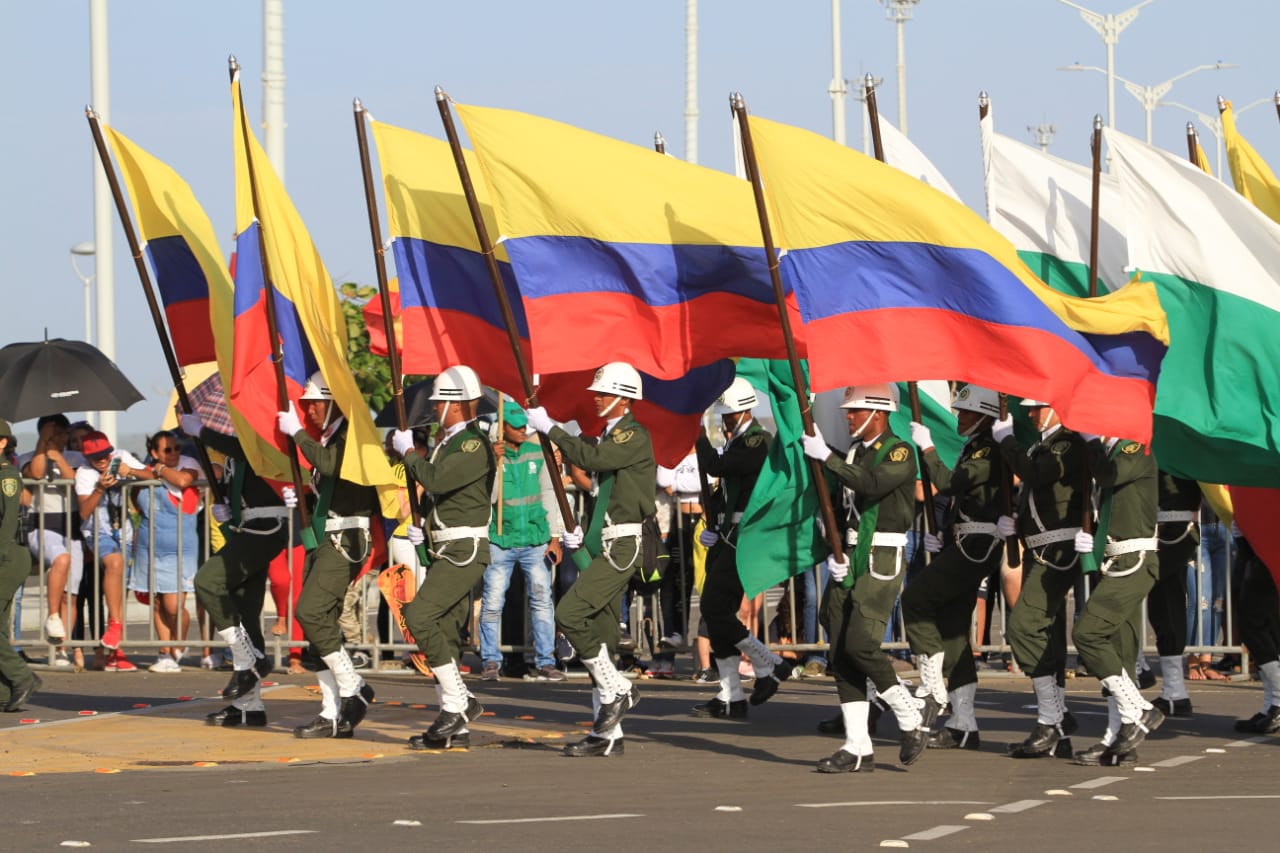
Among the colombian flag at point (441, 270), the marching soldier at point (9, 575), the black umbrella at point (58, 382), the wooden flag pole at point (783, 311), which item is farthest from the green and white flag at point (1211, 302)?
the black umbrella at point (58, 382)

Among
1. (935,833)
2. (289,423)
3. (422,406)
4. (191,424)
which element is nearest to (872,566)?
(935,833)

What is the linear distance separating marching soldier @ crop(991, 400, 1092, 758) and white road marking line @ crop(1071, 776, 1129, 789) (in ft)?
2.44

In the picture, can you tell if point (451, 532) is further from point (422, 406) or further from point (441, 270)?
point (422, 406)

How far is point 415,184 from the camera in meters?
12.4

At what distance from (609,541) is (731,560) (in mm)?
1934

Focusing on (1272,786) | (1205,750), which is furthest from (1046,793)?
(1205,750)

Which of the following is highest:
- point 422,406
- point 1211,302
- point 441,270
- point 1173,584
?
point 441,270

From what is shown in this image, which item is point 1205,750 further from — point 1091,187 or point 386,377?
point 386,377

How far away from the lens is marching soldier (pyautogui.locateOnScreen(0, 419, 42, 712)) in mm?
13641

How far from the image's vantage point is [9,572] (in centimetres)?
1383

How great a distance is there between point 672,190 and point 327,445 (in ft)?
7.90

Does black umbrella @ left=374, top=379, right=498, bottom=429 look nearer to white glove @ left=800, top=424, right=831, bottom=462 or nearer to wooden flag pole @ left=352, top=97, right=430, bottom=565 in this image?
wooden flag pole @ left=352, top=97, right=430, bottom=565

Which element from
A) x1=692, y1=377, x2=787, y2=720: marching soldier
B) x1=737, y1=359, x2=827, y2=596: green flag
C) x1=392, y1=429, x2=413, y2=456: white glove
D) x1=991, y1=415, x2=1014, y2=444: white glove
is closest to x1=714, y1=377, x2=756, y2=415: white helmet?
x1=692, y1=377, x2=787, y2=720: marching soldier

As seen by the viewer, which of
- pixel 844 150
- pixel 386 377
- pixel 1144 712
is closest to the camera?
pixel 844 150
